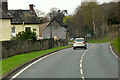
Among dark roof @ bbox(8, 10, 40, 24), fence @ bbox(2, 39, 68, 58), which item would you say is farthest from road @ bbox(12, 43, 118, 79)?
dark roof @ bbox(8, 10, 40, 24)

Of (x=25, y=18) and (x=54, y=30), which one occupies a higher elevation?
(x=25, y=18)

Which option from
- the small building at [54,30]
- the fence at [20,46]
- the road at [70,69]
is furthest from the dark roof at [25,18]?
the road at [70,69]

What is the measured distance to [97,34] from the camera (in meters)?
94.3

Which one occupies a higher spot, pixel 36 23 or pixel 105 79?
pixel 36 23

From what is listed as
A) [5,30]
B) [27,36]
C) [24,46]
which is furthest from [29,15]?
[24,46]

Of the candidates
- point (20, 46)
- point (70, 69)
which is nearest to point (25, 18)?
point (20, 46)

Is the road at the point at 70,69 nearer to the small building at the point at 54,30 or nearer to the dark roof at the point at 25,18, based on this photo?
the dark roof at the point at 25,18

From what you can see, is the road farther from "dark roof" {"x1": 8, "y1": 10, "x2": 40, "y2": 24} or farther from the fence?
"dark roof" {"x1": 8, "y1": 10, "x2": 40, "y2": 24}

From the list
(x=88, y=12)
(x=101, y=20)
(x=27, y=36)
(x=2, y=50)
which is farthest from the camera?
(x=101, y=20)

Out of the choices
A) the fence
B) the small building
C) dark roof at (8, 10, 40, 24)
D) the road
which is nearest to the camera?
the road

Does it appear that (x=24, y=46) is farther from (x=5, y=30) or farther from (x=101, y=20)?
(x=101, y=20)

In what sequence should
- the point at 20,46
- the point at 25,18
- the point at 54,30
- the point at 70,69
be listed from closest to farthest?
the point at 70,69, the point at 20,46, the point at 25,18, the point at 54,30

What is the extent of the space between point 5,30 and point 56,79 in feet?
99.8

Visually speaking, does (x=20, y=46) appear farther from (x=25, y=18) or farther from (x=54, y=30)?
(x=54, y=30)
